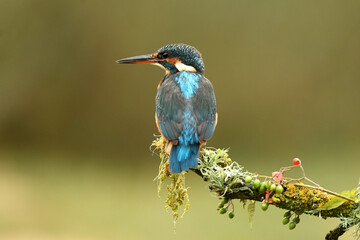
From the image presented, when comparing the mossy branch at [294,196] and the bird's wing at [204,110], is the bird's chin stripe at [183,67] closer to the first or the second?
the bird's wing at [204,110]

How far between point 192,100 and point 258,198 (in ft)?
1.86

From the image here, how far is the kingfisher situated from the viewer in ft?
5.48

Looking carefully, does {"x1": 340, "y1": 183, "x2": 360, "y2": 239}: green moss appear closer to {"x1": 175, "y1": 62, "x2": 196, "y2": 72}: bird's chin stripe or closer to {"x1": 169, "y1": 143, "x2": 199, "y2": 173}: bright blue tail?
{"x1": 169, "y1": 143, "x2": 199, "y2": 173}: bright blue tail

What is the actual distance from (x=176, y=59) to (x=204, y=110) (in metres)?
0.28

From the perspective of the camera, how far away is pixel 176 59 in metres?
1.99

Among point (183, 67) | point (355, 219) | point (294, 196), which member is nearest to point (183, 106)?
point (183, 67)

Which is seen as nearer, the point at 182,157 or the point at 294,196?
the point at 294,196

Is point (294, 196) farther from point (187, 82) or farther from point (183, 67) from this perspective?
point (183, 67)

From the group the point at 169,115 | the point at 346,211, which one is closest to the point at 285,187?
the point at 346,211

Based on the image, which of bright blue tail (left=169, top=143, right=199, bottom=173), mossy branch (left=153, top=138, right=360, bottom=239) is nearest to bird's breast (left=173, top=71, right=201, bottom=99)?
bright blue tail (left=169, top=143, right=199, bottom=173)

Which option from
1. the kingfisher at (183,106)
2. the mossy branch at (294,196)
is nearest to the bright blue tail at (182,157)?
the kingfisher at (183,106)

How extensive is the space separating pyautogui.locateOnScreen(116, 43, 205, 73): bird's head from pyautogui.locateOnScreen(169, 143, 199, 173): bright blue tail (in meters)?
0.42

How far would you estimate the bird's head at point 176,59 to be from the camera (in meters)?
1.96

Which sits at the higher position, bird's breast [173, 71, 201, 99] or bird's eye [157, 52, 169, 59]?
bird's eye [157, 52, 169, 59]
